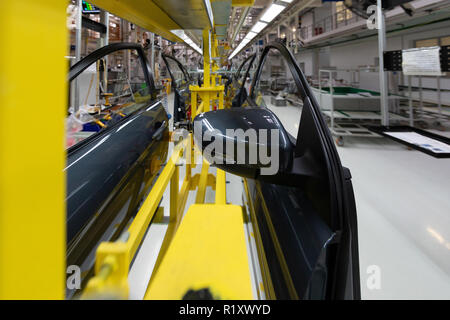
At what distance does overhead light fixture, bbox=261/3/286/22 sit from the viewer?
5.20m

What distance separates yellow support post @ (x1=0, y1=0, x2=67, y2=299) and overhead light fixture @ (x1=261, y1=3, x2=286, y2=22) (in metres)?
6.07

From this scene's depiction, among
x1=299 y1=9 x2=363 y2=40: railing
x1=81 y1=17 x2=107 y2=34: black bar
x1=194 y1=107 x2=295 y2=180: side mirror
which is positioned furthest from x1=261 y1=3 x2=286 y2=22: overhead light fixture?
x1=299 y1=9 x2=363 y2=40: railing

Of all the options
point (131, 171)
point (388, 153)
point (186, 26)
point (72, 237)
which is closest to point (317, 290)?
point (72, 237)

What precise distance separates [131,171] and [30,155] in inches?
48.9

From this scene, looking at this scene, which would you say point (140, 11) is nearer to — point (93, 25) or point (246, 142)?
point (246, 142)

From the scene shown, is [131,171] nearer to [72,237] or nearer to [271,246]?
[72,237]

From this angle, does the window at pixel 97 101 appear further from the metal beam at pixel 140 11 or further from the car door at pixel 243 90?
the car door at pixel 243 90

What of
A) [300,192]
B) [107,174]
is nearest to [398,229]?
[300,192]

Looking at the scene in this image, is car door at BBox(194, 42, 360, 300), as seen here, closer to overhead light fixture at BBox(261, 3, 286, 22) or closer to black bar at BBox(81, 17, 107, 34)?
black bar at BBox(81, 17, 107, 34)

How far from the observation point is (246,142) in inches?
24.1

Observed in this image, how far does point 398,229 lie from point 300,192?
1616 millimetres

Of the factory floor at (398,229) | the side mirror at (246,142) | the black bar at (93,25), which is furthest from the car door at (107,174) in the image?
the black bar at (93,25)

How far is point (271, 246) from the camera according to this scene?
764 mm
